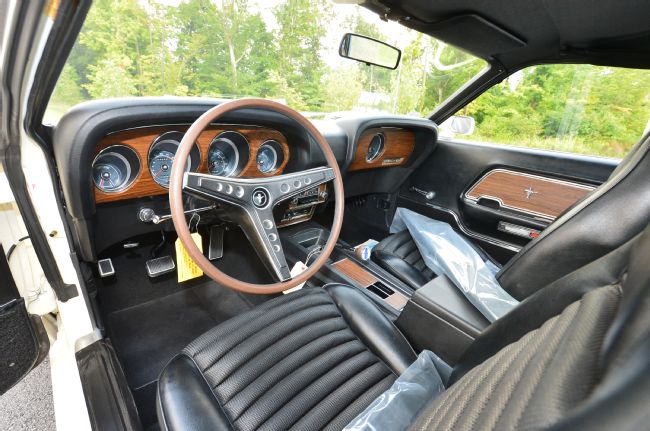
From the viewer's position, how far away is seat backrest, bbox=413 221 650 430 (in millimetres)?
202

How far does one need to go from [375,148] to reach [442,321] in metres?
1.35

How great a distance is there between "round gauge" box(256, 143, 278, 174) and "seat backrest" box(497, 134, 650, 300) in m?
1.12

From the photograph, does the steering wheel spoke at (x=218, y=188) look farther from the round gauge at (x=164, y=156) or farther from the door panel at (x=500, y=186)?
the door panel at (x=500, y=186)

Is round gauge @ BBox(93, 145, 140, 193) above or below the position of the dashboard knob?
above

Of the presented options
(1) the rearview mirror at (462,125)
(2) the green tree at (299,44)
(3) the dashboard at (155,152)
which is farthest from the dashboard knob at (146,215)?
(2) the green tree at (299,44)

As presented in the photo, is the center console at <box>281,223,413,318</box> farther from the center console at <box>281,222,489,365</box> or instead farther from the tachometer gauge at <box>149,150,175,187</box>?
the tachometer gauge at <box>149,150,175,187</box>

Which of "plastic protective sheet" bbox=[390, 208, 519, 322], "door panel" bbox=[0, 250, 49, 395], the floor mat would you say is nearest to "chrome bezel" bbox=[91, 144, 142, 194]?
"door panel" bbox=[0, 250, 49, 395]

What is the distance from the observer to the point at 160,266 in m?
1.83

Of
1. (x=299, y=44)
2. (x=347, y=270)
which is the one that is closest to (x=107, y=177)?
(x=347, y=270)

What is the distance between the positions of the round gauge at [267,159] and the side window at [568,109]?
52.3 inches

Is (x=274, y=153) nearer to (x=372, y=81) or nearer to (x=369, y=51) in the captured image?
(x=369, y=51)

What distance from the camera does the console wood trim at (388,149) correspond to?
1939 millimetres

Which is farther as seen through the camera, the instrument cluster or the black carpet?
the black carpet

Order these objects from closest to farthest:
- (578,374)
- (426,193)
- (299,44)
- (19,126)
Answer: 1. (578,374)
2. (19,126)
3. (426,193)
4. (299,44)
